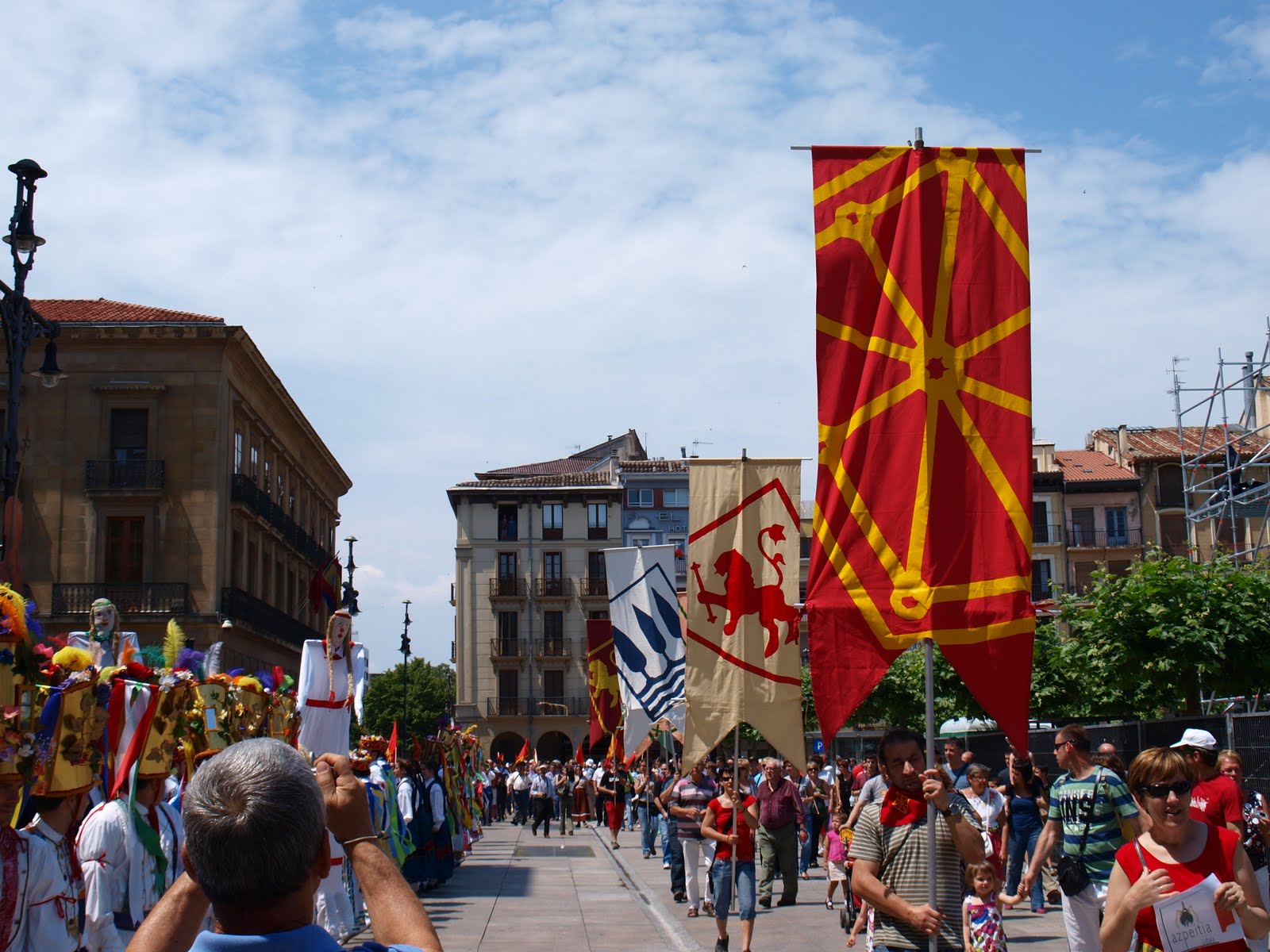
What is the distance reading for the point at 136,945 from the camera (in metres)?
2.97

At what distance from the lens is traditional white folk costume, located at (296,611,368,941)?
12797 millimetres

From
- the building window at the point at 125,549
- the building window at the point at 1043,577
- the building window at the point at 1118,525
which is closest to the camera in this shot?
the building window at the point at 125,549

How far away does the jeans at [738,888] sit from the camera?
40.5ft

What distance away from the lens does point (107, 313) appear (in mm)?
42094

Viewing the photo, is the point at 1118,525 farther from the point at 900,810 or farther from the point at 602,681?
the point at 900,810

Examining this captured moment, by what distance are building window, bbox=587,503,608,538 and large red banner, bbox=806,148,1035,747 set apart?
64627 mm

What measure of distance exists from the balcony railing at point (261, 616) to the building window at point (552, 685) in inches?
697

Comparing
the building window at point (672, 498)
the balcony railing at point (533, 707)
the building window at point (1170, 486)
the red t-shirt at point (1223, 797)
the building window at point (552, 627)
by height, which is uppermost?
the building window at point (672, 498)

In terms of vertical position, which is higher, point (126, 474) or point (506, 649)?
point (126, 474)

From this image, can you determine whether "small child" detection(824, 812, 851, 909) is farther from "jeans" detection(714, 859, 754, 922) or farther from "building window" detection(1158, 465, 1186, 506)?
"building window" detection(1158, 465, 1186, 506)

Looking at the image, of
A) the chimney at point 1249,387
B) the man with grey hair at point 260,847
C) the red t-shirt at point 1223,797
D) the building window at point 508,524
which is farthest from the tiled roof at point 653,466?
the man with grey hair at point 260,847

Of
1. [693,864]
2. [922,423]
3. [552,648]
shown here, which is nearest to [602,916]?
[693,864]

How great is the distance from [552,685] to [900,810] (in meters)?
64.3

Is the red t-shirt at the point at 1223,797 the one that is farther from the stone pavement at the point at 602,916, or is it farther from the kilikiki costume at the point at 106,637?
the kilikiki costume at the point at 106,637
